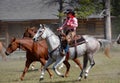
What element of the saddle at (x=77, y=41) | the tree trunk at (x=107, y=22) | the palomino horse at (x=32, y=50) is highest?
the saddle at (x=77, y=41)

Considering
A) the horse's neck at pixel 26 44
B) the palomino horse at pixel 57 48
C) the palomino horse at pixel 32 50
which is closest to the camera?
the palomino horse at pixel 57 48

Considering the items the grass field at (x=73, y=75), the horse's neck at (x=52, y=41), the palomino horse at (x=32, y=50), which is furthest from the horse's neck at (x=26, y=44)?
the horse's neck at (x=52, y=41)

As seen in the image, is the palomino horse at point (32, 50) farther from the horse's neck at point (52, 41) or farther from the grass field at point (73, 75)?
the horse's neck at point (52, 41)

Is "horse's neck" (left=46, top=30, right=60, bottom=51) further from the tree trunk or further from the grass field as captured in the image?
the tree trunk

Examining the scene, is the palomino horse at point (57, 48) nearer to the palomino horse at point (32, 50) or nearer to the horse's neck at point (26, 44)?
the palomino horse at point (32, 50)

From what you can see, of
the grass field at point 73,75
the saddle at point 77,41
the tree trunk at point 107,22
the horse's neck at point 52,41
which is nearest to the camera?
the horse's neck at point 52,41

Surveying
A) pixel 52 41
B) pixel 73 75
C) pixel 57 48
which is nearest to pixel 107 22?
pixel 73 75

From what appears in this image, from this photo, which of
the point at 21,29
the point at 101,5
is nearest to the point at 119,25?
the point at 101,5

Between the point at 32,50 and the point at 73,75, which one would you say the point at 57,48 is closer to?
the point at 32,50

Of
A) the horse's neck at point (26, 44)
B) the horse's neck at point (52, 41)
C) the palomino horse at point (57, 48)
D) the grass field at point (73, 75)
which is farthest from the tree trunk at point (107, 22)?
the horse's neck at point (52, 41)

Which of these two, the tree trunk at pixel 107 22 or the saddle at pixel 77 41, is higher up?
the saddle at pixel 77 41

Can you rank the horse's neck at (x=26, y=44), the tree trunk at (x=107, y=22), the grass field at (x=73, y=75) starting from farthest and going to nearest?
1. the tree trunk at (x=107, y=22)
2. the horse's neck at (x=26, y=44)
3. the grass field at (x=73, y=75)

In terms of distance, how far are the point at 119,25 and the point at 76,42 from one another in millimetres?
30359

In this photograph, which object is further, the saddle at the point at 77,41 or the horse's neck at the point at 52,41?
the saddle at the point at 77,41
